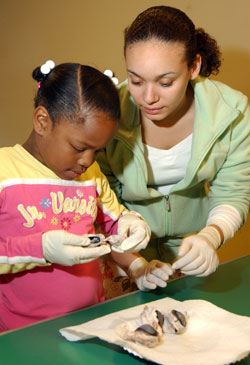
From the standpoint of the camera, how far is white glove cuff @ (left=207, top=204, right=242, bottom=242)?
4.48 ft

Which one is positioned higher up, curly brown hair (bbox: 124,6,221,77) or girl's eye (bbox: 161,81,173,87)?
curly brown hair (bbox: 124,6,221,77)

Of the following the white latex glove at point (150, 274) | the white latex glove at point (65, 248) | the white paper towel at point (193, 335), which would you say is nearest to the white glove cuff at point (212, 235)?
the white latex glove at point (150, 274)

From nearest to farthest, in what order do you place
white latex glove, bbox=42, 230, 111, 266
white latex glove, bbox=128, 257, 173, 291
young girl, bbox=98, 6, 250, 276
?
white latex glove, bbox=42, 230, 111, 266, white latex glove, bbox=128, 257, 173, 291, young girl, bbox=98, 6, 250, 276

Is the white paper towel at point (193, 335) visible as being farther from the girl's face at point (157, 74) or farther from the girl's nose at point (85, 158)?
the girl's face at point (157, 74)

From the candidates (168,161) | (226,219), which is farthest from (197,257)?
(168,161)

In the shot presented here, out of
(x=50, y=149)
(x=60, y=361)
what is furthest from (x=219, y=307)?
(x=50, y=149)

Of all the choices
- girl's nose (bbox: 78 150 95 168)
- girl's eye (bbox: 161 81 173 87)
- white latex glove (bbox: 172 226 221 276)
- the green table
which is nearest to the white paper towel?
the green table

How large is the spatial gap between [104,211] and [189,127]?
416 millimetres

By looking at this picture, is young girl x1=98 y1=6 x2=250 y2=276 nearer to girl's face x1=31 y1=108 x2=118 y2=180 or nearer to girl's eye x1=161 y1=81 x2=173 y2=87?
girl's eye x1=161 y1=81 x2=173 y2=87

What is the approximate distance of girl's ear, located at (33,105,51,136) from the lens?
1.11 metres

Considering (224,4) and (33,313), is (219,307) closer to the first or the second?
(33,313)

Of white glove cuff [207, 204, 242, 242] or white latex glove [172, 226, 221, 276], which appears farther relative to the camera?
white glove cuff [207, 204, 242, 242]

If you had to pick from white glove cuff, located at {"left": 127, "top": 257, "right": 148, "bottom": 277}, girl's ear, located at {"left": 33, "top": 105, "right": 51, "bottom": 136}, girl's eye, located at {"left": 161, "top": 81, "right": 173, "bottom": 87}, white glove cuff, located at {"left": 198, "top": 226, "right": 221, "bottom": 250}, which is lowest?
white glove cuff, located at {"left": 127, "top": 257, "right": 148, "bottom": 277}

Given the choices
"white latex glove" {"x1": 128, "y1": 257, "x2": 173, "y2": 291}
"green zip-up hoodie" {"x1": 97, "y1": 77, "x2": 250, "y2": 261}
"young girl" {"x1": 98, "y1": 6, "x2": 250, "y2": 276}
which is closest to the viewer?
"white latex glove" {"x1": 128, "y1": 257, "x2": 173, "y2": 291}
